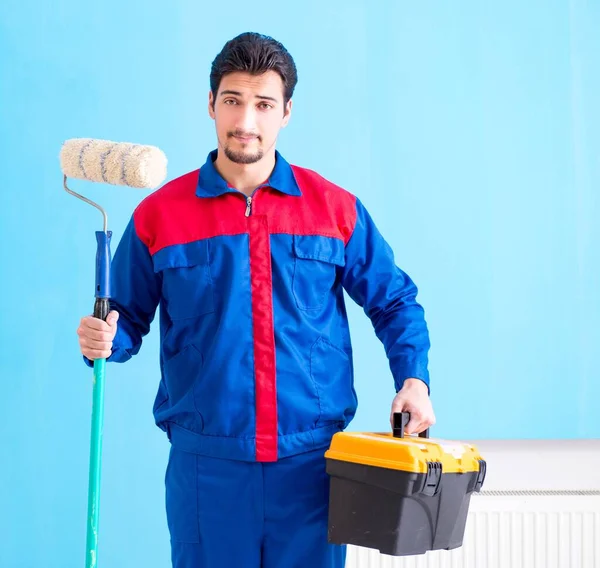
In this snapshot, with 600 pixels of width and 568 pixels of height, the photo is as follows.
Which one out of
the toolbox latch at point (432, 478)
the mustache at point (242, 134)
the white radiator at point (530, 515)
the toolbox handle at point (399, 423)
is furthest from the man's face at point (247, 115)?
the white radiator at point (530, 515)

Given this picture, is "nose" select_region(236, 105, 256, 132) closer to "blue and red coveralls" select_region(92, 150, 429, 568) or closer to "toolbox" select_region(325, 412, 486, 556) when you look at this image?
"blue and red coveralls" select_region(92, 150, 429, 568)

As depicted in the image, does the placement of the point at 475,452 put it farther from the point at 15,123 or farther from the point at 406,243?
the point at 15,123

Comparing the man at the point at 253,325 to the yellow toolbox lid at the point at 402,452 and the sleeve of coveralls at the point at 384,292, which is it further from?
the yellow toolbox lid at the point at 402,452

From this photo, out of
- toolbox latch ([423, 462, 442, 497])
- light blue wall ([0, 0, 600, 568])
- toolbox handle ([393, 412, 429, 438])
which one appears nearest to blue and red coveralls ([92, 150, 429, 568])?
toolbox handle ([393, 412, 429, 438])

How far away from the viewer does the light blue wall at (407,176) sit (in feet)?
8.55

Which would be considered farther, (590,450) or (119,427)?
(119,427)

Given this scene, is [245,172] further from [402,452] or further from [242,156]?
[402,452]

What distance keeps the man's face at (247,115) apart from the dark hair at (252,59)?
1cm

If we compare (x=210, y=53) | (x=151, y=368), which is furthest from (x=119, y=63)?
(x=151, y=368)

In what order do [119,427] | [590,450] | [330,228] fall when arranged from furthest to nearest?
[119,427] → [590,450] → [330,228]

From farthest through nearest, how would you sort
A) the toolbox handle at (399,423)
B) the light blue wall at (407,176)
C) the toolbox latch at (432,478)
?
1. the light blue wall at (407,176)
2. the toolbox handle at (399,423)
3. the toolbox latch at (432,478)

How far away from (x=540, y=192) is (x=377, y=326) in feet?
3.08

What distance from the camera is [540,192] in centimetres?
262

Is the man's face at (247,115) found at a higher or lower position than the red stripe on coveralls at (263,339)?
higher
